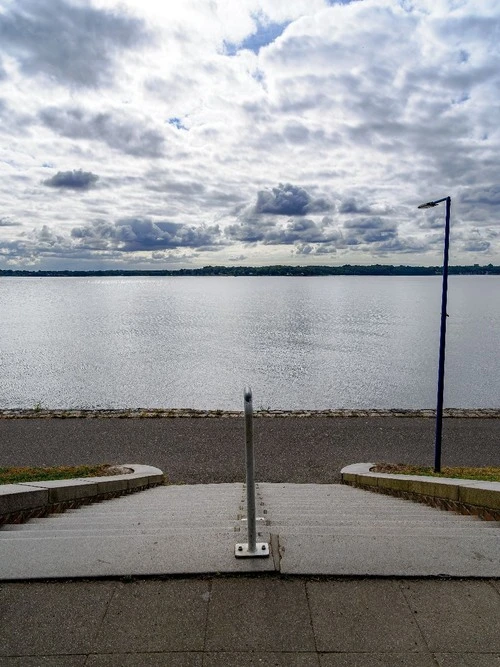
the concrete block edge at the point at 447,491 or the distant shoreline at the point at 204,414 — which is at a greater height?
the concrete block edge at the point at 447,491

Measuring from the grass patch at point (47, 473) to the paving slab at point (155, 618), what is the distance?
618cm

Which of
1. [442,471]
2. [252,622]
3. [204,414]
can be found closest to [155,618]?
[252,622]

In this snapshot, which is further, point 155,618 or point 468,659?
point 155,618

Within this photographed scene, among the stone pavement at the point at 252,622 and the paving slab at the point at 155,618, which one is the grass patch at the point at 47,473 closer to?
the stone pavement at the point at 252,622

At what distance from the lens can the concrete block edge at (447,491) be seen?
15.8 feet

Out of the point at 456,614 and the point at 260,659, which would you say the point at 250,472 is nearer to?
the point at 260,659

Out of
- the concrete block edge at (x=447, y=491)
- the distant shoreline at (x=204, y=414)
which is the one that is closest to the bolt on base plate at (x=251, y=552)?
the concrete block edge at (x=447, y=491)

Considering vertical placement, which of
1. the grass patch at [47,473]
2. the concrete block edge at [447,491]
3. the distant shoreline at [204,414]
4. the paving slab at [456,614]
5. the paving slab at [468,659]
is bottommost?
the distant shoreline at [204,414]

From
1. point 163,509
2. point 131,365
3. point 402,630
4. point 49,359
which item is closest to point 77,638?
point 402,630

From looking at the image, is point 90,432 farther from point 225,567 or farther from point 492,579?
point 492,579

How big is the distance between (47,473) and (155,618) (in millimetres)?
7198

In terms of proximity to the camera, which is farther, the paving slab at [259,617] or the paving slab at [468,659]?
the paving slab at [259,617]

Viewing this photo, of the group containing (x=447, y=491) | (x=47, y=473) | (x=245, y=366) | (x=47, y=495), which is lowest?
(x=245, y=366)

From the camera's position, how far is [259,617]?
9.45ft
